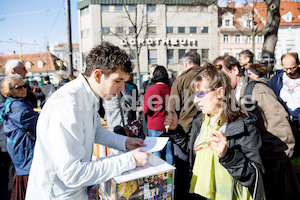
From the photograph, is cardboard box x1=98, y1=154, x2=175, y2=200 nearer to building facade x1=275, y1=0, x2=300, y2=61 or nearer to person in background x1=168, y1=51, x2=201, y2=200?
person in background x1=168, y1=51, x2=201, y2=200

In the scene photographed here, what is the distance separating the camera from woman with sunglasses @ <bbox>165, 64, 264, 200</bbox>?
5.46ft

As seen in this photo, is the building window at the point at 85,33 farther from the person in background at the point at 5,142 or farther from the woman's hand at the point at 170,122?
the woman's hand at the point at 170,122

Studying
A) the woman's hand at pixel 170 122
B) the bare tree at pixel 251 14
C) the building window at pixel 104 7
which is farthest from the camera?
the building window at pixel 104 7

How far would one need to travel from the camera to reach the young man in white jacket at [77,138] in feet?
4.41

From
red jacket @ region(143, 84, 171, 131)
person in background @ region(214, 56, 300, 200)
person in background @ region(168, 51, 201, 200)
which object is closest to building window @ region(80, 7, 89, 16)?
red jacket @ region(143, 84, 171, 131)

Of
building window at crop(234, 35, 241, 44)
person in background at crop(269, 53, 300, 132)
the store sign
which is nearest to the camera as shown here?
person in background at crop(269, 53, 300, 132)

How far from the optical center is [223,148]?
1.60 m

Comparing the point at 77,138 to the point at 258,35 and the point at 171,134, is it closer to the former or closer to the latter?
the point at 171,134

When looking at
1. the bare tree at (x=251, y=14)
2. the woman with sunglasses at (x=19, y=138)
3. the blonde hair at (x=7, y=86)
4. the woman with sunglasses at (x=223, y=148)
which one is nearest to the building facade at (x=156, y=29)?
the bare tree at (x=251, y=14)

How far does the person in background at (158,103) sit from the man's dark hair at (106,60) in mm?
2463

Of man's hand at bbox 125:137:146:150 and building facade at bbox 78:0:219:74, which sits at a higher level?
building facade at bbox 78:0:219:74

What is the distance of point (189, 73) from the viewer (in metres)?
3.62

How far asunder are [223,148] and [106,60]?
1.02 meters

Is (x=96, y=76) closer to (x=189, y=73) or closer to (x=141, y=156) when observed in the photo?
(x=141, y=156)
